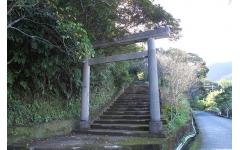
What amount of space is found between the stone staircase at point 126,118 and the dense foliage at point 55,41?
975mm

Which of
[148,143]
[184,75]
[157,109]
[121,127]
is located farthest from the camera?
[184,75]

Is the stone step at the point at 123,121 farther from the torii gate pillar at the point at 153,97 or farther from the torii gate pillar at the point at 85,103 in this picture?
the torii gate pillar at the point at 153,97

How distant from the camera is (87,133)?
6.02 meters

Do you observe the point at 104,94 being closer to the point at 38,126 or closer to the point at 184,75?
the point at 38,126

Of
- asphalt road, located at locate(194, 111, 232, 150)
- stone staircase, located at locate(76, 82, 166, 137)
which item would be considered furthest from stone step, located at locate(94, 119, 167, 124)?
asphalt road, located at locate(194, 111, 232, 150)

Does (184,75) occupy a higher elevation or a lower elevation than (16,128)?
higher

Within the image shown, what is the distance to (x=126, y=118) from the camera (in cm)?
697

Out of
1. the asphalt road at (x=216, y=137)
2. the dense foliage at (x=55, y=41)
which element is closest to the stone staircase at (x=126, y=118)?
the dense foliage at (x=55, y=41)

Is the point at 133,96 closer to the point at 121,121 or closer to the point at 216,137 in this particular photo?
the point at 121,121

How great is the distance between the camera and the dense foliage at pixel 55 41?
150 inches

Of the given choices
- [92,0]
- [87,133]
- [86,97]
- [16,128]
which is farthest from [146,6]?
[16,128]

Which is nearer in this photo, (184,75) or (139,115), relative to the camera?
(139,115)

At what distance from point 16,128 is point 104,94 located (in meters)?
4.66

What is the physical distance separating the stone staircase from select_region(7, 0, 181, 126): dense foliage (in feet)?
3.20
